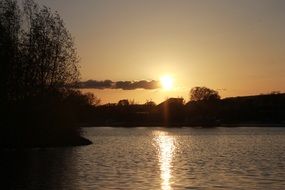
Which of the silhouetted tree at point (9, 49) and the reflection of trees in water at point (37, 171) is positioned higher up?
the silhouetted tree at point (9, 49)

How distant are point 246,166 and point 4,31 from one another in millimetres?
32938

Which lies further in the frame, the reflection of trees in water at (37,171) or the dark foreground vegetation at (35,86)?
the dark foreground vegetation at (35,86)

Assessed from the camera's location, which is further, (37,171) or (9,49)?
(9,49)

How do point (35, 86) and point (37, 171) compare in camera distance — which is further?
point (35, 86)

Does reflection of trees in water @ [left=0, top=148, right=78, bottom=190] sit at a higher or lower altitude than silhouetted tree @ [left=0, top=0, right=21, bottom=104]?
lower

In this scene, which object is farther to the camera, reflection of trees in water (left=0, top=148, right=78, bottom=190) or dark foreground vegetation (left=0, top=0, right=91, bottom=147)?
dark foreground vegetation (left=0, top=0, right=91, bottom=147)

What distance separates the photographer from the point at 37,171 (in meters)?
43.9

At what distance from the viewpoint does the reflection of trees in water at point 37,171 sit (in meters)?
35.2

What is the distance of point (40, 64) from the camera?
7425cm

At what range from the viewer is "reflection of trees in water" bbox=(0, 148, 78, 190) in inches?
1388

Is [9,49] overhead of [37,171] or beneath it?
overhead

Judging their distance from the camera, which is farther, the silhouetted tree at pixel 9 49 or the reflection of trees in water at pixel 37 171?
the silhouetted tree at pixel 9 49

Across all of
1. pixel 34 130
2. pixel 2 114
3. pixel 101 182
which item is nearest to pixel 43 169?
pixel 101 182

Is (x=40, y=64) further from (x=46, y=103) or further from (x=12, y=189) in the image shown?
(x=12, y=189)
